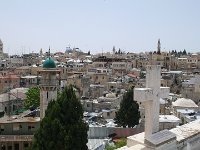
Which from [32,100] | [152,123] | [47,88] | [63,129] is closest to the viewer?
[152,123]

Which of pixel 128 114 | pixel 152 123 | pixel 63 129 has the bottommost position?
pixel 128 114

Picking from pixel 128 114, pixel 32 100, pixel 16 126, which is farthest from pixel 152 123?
pixel 32 100

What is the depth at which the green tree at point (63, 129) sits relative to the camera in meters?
17.8

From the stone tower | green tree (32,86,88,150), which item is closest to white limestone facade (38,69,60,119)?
the stone tower

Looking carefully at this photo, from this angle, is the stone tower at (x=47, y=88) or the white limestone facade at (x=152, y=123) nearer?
the white limestone facade at (x=152, y=123)

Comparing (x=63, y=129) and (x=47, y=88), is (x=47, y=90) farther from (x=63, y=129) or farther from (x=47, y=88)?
(x=63, y=129)

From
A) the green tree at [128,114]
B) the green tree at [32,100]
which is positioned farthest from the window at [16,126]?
the green tree at [32,100]

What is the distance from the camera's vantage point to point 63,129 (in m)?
17.9

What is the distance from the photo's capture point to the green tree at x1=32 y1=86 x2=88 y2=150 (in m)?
17.8

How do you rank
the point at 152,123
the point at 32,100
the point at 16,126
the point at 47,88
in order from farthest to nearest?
the point at 32,100 < the point at 16,126 < the point at 47,88 < the point at 152,123

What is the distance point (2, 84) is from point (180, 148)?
56081mm

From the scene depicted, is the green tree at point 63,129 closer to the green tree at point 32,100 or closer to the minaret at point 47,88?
the minaret at point 47,88

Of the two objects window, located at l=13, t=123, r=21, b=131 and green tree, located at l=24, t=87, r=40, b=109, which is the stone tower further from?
green tree, located at l=24, t=87, r=40, b=109

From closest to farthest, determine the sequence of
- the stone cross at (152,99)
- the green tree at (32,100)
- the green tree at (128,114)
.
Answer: the stone cross at (152,99)
the green tree at (128,114)
the green tree at (32,100)
